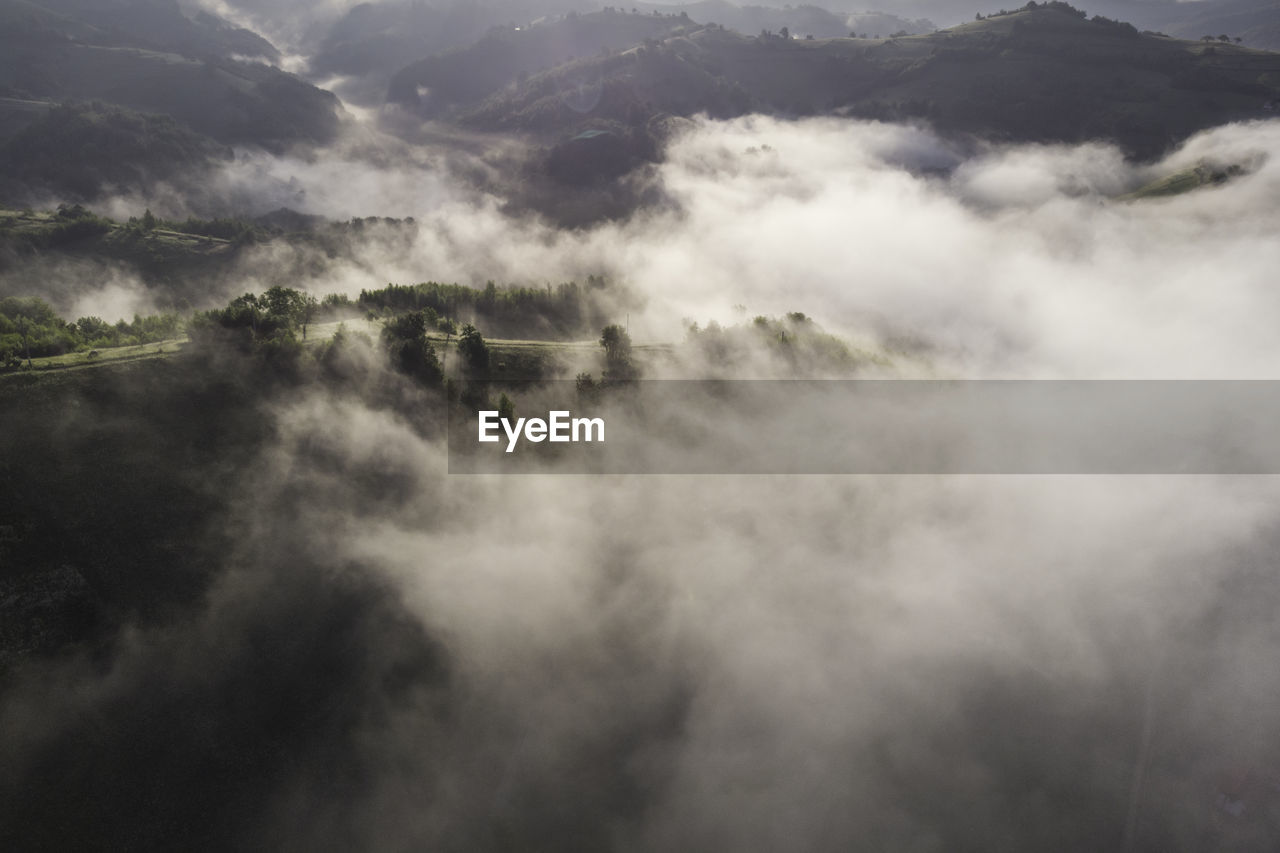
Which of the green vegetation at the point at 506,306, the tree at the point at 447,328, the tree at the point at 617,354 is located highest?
the green vegetation at the point at 506,306

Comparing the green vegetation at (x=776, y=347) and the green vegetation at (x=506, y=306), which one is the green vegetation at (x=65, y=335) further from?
the green vegetation at (x=776, y=347)

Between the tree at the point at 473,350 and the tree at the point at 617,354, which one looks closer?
the tree at the point at 473,350

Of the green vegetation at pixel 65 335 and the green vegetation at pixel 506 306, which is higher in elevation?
the green vegetation at pixel 506 306

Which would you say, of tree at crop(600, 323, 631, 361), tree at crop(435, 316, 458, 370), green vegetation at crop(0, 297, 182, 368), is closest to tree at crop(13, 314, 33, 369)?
green vegetation at crop(0, 297, 182, 368)

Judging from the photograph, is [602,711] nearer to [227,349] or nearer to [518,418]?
[518,418]

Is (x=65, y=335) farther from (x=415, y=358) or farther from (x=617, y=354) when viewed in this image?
(x=617, y=354)

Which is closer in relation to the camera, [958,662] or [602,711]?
[602,711]

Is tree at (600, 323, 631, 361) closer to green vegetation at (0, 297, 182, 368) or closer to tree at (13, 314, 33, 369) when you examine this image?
green vegetation at (0, 297, 182, 368)

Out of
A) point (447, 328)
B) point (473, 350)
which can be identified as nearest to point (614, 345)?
point (473, 350)

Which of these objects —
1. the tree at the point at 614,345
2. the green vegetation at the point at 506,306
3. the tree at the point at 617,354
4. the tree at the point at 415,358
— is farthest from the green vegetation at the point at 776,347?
the tree at the point at 415,358

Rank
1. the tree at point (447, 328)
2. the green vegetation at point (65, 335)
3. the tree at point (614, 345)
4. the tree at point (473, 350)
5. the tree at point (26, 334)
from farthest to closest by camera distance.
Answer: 1. the tree at point (614, 345)
2. the tree at point (447, 328)
3. the tree at point (473, 350)
4. the green vegetation at point (65, 335)
5. the tree at point (26, 334)

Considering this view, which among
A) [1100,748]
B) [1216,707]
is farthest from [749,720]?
[1216,707]
